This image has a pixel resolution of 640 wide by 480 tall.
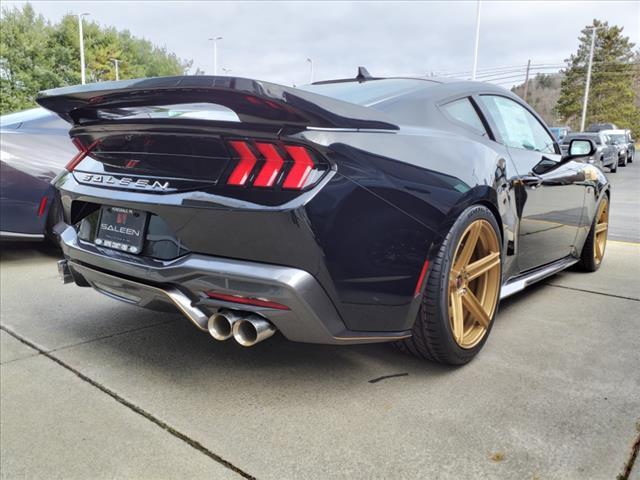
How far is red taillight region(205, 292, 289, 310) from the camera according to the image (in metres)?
1.94

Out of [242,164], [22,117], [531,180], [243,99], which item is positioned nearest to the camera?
[243,99]

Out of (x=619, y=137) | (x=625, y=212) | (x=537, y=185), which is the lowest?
(x=625, y=212)

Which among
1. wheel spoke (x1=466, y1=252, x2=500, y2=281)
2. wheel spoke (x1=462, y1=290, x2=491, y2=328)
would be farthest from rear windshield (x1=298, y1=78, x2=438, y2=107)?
wheel spoke (x1=462, y1=290, x2=491, y2=328)

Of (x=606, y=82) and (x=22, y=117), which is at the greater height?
(x=606, y=82)

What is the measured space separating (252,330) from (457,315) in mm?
998

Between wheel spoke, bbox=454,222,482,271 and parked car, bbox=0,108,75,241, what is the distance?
366cm

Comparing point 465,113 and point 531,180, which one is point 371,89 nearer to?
point 465,113

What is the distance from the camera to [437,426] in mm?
2068

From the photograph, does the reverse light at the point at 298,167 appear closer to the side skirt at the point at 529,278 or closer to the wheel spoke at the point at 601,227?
the side skirt at the point at 529,278

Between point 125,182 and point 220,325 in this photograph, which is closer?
point 220,325

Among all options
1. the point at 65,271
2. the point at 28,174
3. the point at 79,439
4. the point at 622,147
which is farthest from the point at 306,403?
the point at 622,147

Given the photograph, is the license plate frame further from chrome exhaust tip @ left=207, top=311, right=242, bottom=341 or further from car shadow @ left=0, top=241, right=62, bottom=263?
car shadow @ left=0, top=241, right=62, bottom=263

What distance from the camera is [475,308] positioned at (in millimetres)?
2598

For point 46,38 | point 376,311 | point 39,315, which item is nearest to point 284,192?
point 376,311
